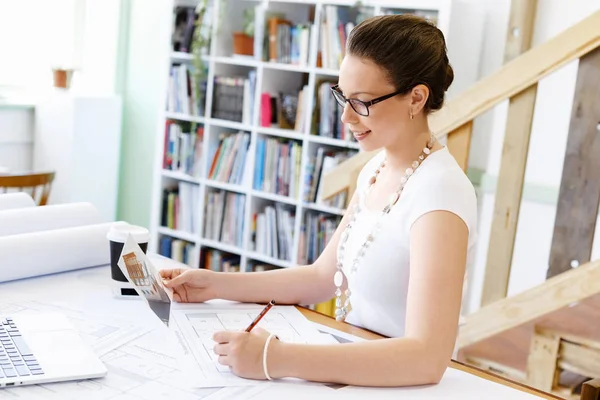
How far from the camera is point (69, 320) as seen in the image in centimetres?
145

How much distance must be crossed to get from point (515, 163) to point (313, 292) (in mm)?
1094

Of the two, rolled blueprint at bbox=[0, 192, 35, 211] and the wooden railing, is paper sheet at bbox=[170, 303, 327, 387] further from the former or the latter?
the wooden railing

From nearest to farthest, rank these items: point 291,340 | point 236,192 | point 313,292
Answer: point 291,340, point 313,292, point 236,192

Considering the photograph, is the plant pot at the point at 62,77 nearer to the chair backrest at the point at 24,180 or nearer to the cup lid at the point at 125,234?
the chair backrest at the point at 24,180

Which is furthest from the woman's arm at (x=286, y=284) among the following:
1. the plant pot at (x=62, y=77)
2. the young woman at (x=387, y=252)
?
the plant pot at (x=62, y=77)

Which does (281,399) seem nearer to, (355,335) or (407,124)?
(355,335)

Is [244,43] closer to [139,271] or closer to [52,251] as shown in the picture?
[52,251]

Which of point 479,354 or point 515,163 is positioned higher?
point 515,163

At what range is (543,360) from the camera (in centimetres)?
248

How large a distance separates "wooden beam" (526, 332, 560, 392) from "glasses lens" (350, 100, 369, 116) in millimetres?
1298

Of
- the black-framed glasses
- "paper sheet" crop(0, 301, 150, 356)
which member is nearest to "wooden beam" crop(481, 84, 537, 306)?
the black-framed glasses

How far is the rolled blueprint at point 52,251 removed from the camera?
1.63 meters

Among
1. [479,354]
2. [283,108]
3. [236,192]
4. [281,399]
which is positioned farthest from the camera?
[236,192]

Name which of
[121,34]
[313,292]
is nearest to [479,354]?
[313,292]
